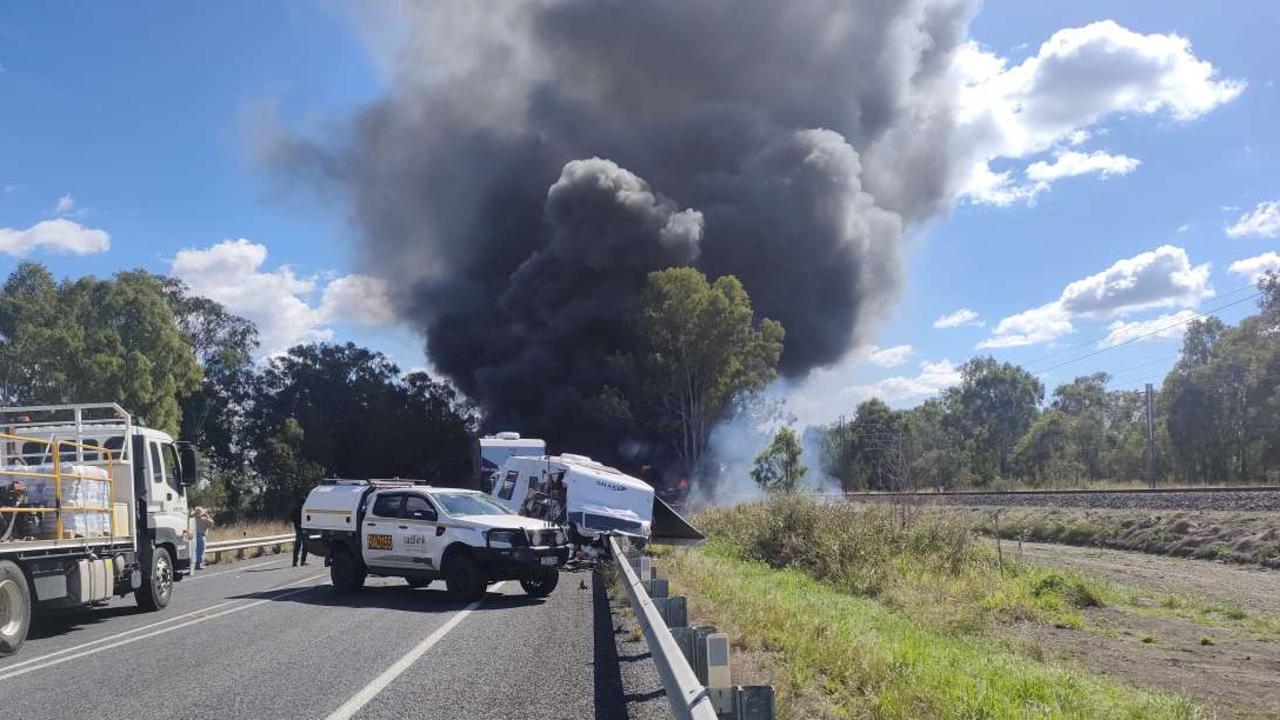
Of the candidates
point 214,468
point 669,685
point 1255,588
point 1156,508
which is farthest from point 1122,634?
point 214,468

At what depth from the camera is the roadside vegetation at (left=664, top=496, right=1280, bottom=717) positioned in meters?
6.86

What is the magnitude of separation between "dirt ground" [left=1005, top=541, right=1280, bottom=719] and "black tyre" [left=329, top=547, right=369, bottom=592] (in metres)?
9.47

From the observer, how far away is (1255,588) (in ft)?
60.5

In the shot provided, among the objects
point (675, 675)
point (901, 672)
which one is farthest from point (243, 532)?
point (675, 675)

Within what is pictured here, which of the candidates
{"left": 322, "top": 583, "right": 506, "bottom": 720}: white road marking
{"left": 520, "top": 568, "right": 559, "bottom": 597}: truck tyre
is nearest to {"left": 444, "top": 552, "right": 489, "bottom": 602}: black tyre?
{"left": 520, "top": 568, "right": 559, "bottom": 597}: truck tyre

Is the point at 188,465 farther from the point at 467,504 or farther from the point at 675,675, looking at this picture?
the point at 675,675

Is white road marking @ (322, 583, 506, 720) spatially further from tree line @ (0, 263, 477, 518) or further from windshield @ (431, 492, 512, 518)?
tree line @ (0, 263, 477, 518)

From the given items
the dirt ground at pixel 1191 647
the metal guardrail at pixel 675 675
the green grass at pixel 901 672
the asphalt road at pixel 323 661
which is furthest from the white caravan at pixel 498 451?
the metal guardrail at pixel 675 675

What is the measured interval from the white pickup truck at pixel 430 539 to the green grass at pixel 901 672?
112 inches

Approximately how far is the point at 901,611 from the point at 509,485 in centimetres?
1120

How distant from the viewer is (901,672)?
23.3 feet

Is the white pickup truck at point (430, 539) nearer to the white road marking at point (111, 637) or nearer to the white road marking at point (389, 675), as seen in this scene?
the white road marking at point (111, 637)

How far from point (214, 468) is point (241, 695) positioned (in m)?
60.6

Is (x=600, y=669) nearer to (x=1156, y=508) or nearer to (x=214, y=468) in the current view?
(x=1156, y=508)
